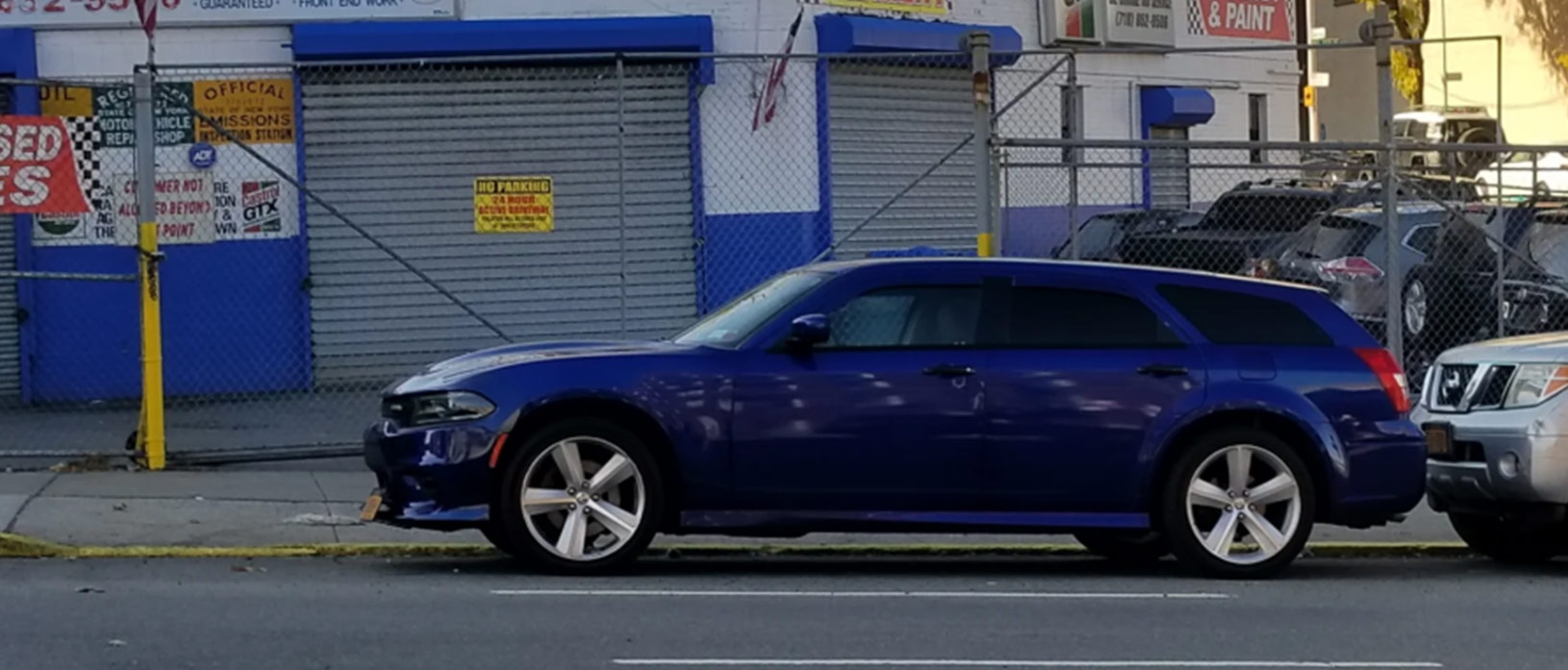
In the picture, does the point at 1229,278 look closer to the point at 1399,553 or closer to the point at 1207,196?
the point at 1399,553

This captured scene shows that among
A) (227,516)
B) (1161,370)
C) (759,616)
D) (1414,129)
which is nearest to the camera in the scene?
(759,616)

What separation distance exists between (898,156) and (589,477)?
386 inches

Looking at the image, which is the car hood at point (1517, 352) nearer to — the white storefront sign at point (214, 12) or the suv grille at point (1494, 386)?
the suv grille at point (1494, 386)

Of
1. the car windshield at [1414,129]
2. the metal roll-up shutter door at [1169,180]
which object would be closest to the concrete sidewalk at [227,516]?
the metal roll-up shutter door at [1169,180]

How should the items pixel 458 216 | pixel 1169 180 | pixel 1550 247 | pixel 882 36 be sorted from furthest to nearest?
pixel 1169 180 < pixel 882 36 < pixel 458 216 < pixel 1550 247

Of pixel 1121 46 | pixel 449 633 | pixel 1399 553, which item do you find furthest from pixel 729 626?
pixel 1121 46

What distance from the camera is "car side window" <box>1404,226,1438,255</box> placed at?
17469 millimetres

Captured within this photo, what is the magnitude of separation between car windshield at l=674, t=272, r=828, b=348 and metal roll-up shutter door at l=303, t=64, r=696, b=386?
673cm

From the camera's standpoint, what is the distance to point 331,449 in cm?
1374

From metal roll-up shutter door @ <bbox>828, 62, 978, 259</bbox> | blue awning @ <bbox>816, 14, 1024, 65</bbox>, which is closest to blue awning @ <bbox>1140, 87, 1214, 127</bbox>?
metal roll-up shutter door @ <bbox>828, 62, 978, 259</bbox>

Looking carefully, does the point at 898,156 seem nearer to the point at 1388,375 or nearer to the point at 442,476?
the point at 1388,375

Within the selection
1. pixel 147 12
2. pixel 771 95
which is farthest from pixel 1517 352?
pixel 771 95

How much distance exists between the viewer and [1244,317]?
33.8 ft

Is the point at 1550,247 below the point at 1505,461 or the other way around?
the other way around
